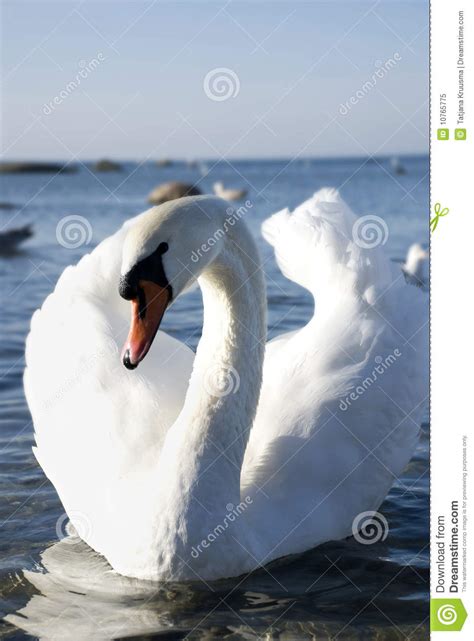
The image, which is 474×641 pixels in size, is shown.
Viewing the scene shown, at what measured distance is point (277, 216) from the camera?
692 centimetres

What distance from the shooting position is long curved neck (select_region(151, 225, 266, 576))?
5125 mm

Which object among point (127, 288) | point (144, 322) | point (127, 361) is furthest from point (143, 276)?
point (127, 361)

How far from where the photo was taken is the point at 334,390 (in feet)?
19.4

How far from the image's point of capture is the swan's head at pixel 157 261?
454 cm

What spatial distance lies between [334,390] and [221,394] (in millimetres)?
841

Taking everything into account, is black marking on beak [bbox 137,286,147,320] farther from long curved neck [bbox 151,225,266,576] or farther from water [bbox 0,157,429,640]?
water [bbox 0,157,429,640]

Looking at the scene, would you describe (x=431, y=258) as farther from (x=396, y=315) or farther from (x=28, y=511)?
(x=28, y=511)

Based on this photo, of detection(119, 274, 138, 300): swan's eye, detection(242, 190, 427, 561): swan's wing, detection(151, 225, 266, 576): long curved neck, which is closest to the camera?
detection(119, 274, 138, 300): swan's eye

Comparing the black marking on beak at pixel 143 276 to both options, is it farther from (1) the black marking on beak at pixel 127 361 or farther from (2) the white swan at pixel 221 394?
(1) the black marking on beak at pixel 127 361
